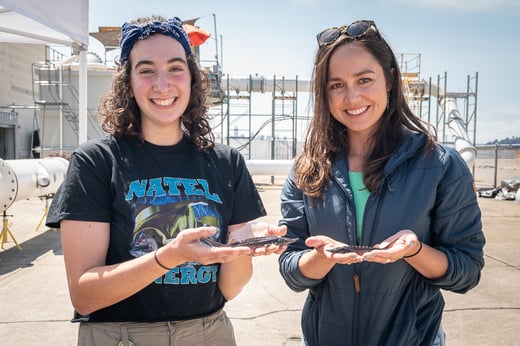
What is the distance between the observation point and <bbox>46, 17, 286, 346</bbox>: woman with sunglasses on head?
1847mm

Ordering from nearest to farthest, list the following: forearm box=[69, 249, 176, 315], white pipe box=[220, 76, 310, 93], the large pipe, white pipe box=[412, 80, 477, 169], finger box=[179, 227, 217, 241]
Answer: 1. finger box=[179, 227, 217, 241]
2. forearm box=[69, 249, 176, 315]
3. the large pipe
4. white pipe box=[412, 80, 477, 169]
5. white pipe box=[220, 76, 310, 93]

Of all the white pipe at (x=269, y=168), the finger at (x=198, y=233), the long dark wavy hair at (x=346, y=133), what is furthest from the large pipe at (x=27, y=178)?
the white pipe at (x=269, y=168)

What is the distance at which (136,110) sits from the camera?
7.27 feet

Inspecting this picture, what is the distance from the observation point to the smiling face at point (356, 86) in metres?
2.14

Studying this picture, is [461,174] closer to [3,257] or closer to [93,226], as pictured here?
[93,226]

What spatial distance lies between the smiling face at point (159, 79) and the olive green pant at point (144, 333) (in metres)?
0.88

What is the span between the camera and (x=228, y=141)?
70.1 feet

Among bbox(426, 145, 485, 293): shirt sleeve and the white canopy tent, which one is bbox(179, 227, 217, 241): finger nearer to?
bbox(426, 145, 485, 293): shirt sleeve

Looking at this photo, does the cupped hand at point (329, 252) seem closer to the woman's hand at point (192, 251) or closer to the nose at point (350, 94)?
the woman's hand at point (192, 251)

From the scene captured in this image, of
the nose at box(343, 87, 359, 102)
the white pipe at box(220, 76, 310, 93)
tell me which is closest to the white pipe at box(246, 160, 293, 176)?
the white pipe at box(220, 76, 310, 93)

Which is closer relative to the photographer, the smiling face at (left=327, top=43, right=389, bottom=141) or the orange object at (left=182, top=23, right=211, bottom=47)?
the smiling face at (left=327, top=43, right=389, bottom=141)

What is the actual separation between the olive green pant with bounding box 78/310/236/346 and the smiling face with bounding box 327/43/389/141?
1244 millimetres

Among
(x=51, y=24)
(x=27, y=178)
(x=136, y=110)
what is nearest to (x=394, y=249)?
(x=136, y=110)

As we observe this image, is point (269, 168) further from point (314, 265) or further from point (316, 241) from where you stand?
point (316, 241)
